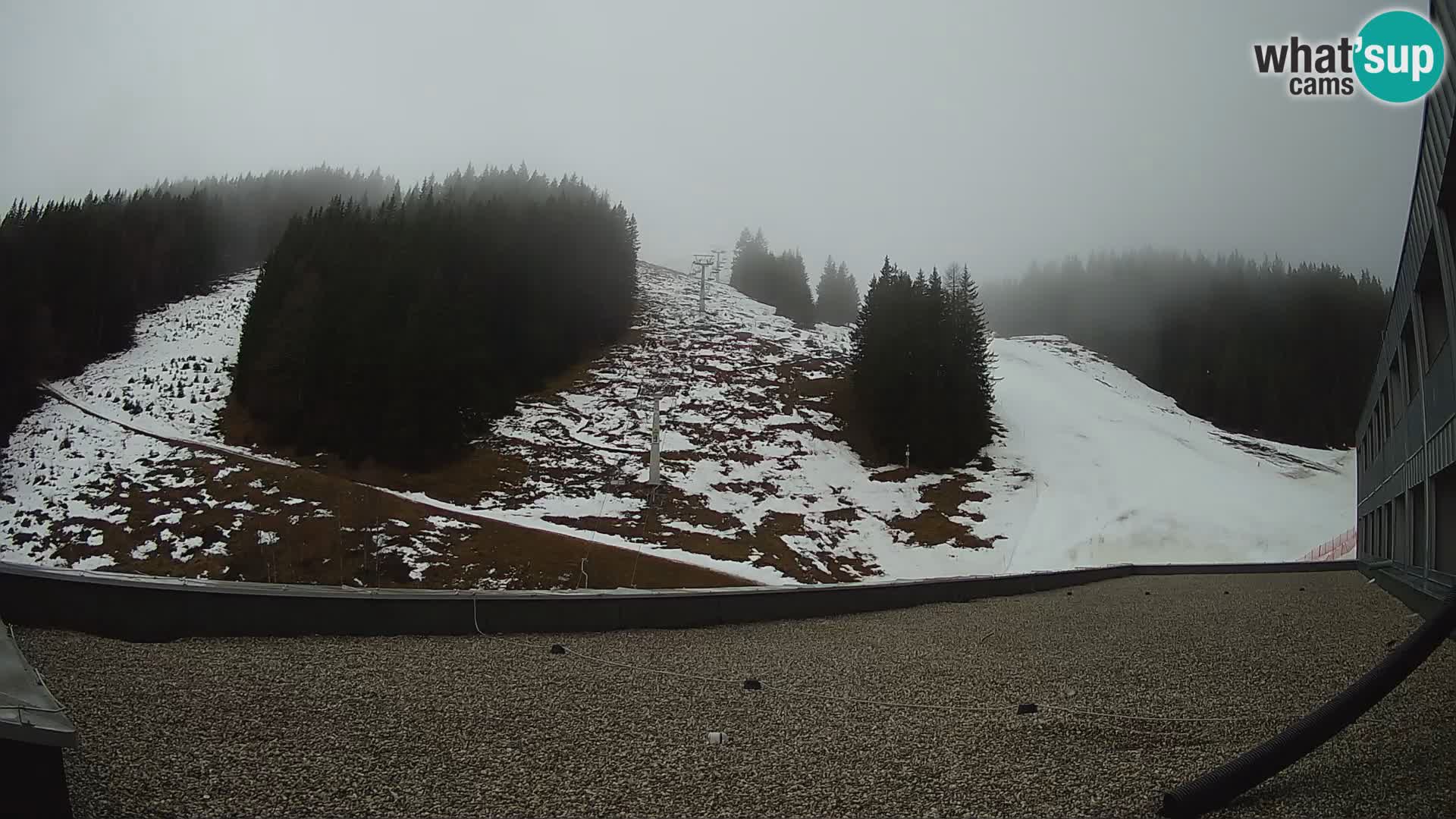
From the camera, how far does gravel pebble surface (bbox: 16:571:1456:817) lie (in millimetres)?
4336

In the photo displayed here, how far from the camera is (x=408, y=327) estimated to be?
122 feet

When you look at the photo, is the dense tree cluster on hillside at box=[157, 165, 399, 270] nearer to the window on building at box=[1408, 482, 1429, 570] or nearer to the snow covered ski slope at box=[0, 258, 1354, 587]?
the snow covered ski slope at box=[0, 258, 1354, 587]

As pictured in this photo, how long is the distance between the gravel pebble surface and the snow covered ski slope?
53.4ft

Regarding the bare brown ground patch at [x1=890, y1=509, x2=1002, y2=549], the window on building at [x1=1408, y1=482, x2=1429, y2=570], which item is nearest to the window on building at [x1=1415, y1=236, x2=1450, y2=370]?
the window on building at [x1=1408, y1=482, x2=1429, y2=570]

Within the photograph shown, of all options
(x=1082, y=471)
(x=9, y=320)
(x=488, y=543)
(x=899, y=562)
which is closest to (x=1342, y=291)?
(x=1082, y=471)

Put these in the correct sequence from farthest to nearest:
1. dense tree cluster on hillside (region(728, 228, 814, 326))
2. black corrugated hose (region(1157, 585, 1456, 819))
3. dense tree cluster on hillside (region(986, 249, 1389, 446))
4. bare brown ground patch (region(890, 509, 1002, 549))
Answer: dense tree cluster on hillside (region(728, 228, 814, 326)) → dense tree cluster on hillside (region(986, 249, 1389, 446)) → bare brown ground patch (region(890, 509, 1002, 549)) → black corrugated hose (region(1157, 585, 1456, 819))

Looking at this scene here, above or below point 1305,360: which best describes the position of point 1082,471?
below

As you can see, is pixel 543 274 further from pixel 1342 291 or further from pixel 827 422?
pixel 1342 291

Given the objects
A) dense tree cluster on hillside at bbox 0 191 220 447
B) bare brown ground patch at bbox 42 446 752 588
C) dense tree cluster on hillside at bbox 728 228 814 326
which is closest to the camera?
bare brown ground patch at bbox 42 446 752 588

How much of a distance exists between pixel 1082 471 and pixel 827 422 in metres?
15.2

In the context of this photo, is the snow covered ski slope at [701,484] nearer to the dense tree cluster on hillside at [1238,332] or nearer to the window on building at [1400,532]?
the dense tree cluster on hillside at [1238,332]

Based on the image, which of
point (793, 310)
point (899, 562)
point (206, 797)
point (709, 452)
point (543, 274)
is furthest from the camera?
point (793, 310)

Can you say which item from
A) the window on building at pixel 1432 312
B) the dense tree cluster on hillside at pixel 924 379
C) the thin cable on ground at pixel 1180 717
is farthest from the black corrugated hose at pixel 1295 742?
the dense tree cluster on hillside at pixel 924 379

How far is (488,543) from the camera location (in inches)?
1021
